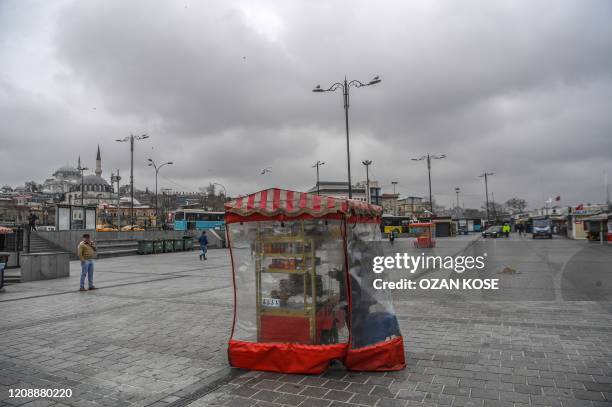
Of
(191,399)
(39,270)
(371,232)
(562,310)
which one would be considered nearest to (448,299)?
(562,310)

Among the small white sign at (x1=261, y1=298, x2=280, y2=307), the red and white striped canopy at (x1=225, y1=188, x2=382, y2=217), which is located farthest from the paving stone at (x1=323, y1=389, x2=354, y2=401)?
the red and white striped canopy at (x1=225, y1=188, x2=382, y2=217)

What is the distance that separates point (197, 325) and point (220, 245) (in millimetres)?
31474

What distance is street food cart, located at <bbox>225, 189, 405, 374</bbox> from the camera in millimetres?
4883

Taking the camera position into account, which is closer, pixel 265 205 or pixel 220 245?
pixel 265 205

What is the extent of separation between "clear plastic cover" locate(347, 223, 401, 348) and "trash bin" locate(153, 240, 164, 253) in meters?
26.9

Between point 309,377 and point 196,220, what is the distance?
43276 mm

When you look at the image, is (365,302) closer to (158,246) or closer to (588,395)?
(588,395)

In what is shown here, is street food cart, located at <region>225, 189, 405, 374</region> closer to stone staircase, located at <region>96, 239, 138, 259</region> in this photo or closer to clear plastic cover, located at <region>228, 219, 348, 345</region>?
clear plastic cover, located at <region>228, 219, 348, 345</region>

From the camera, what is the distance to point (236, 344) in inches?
205

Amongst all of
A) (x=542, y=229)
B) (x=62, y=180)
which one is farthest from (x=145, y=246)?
(x=62, y=180)

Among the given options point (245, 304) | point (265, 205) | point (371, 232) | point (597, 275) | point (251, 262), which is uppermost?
point (265, 205)

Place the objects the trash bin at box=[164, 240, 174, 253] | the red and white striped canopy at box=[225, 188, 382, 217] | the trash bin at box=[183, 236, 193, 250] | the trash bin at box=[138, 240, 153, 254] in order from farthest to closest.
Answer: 1. the trash bin at box=[183, 236, 193, 250]
2. the trash bin at box=[164, 240, 174, 253]
3. the trash bin at box=[138, 240, 153, 254]
4. the red and white striped canopy at box=[225, 188, 382, 217]

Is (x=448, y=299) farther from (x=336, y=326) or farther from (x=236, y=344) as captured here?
(x=236, y=344)

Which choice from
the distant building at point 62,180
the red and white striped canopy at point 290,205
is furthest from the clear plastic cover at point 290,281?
the distant building at point 62,180
